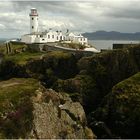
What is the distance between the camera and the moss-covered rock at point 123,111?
159 ft

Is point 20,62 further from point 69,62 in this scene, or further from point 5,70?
point 69,62

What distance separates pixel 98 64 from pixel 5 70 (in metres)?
26.9

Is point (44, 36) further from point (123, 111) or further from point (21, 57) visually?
point (123, 111)

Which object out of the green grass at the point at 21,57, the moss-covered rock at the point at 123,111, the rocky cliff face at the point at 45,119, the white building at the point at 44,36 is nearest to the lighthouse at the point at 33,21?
the white building at the point at 44,36

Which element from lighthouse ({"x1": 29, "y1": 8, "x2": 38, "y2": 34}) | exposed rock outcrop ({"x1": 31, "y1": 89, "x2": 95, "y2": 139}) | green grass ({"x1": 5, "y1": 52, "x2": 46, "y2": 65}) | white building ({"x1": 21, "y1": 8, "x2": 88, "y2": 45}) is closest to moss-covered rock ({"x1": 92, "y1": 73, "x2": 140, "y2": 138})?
exposed rock outcrop ({"x1": 31, "y1": 89, "x2": 95, "y2": 139})

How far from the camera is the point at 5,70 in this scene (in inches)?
3573

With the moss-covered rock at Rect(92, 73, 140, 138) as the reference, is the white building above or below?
above

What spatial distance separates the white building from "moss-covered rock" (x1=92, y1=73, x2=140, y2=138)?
65.1 metres

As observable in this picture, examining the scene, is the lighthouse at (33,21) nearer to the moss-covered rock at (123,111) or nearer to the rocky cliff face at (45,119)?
the moss-covered rock at (123,111)

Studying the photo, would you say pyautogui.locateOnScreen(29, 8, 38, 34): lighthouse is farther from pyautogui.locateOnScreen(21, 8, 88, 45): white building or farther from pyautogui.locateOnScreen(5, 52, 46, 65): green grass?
pyautogui.locateOnScreen(5, 52, 46, 65): green grass

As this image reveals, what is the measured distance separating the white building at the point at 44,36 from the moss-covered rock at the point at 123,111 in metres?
65.1

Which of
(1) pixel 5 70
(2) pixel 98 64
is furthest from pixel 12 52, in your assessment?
(2) pixel 98 64

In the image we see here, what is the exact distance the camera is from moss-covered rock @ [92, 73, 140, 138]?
4859 cm

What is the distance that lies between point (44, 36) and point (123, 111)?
72529 millimetres
